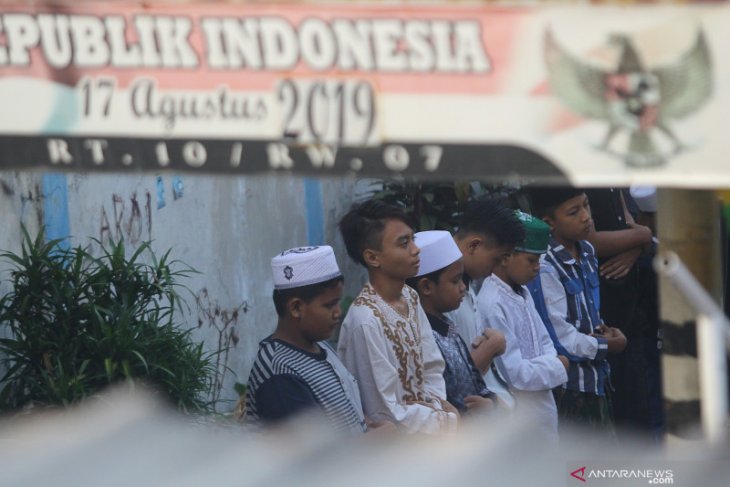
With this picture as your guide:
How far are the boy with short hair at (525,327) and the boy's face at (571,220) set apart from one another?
1.58ft

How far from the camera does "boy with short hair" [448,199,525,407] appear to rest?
571 centimetres

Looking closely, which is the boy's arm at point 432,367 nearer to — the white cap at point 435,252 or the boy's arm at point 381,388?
the boy's arm at point 381,388

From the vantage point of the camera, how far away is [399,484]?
7.29 feet

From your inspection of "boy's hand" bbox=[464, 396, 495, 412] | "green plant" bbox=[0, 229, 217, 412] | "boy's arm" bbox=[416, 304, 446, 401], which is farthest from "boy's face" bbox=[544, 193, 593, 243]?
"green plant" bbox=[0, 229, 217, 412]

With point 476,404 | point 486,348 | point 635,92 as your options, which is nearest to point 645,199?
point 486,348

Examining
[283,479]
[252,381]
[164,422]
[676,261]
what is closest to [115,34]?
[164,422]

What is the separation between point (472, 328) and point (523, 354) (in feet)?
0.96

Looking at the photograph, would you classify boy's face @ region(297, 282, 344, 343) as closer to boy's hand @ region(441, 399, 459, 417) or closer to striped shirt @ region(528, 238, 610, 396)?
boy's hand @ region(441, 399, 459, 417)

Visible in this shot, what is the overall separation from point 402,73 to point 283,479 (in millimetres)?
847

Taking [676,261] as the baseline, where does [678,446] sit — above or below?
below

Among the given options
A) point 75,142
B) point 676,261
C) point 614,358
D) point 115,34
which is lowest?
point 614,358

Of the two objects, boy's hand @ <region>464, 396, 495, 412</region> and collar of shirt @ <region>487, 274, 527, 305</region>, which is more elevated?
collar of shirt @ <region>487, 274, 527, 305</region>

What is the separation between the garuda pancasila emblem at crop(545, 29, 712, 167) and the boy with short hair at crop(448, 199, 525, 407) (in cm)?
307

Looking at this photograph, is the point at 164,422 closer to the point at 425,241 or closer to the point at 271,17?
the point at 271,17
